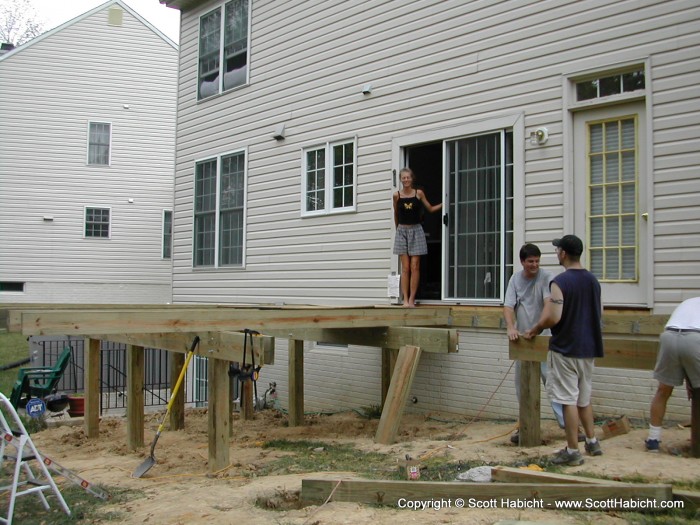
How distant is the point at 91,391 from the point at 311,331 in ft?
11.0

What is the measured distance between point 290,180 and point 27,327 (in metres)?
6.70


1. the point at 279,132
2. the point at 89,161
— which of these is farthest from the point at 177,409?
the point at 89,161

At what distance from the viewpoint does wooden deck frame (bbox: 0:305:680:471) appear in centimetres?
573

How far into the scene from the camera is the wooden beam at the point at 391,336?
741 centimetres

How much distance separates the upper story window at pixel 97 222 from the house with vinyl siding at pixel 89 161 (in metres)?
0.03

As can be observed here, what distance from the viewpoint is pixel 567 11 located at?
7875mm

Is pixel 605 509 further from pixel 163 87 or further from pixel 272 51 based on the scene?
pixel 163 87

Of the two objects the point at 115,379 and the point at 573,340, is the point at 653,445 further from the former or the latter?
the point at 115,379

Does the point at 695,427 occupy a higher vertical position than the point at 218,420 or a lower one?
higher

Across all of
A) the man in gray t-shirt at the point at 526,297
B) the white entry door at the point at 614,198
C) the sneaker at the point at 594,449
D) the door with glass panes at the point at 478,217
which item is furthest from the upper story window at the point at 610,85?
the sneaker at the point at 594,449

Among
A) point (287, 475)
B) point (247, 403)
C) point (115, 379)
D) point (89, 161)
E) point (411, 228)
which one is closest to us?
point (287, 475)

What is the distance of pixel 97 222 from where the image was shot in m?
23.6

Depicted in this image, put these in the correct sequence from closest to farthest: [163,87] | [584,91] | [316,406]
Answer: [584,91], [316,406], [163,87]

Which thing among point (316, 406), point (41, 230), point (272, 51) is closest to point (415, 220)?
point (316, 406)
